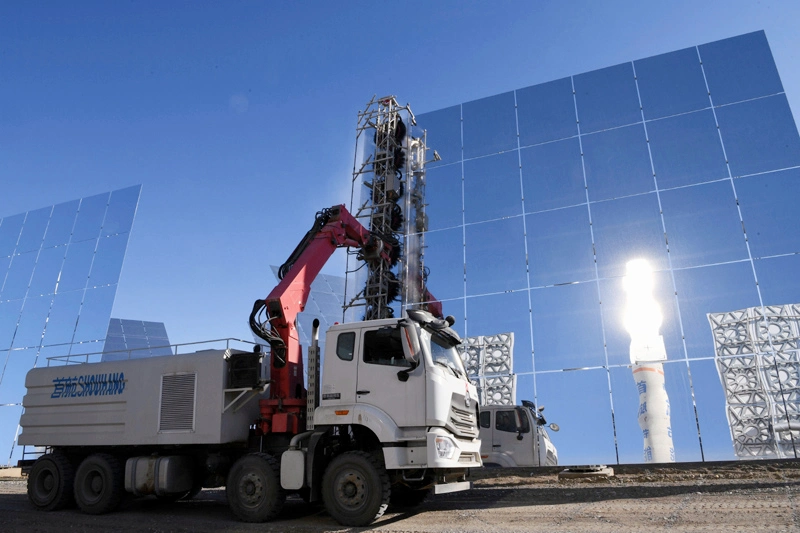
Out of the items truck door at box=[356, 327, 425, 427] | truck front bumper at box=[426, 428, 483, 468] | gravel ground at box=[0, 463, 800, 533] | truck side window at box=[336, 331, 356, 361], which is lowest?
gravel ground at box=[0, 463, 800, 533]

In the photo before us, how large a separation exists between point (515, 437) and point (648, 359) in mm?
3708

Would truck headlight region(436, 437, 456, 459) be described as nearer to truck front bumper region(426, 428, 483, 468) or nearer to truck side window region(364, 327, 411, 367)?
truck front bumper region(426, 428, 483, 468)

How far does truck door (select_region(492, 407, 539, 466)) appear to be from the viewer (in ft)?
41.1

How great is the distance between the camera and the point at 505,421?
41.6 ft

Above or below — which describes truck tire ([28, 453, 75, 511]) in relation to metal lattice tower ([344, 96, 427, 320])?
below

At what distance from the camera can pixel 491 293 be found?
1593 cm

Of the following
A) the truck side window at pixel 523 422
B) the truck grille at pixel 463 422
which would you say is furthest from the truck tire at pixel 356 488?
the truck side window at pixel 523 422

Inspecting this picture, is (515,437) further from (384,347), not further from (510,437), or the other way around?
(384,347)

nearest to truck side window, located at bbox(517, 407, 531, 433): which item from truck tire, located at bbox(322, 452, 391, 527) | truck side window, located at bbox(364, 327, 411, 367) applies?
truck side window, located at bbox(364, 327, 411, 367)

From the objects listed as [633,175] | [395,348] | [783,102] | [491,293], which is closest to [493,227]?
[491,293]

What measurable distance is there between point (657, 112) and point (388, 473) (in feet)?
42.7

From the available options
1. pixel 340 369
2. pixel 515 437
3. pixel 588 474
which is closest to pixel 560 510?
pixel 340 369

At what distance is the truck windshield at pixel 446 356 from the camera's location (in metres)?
7.31

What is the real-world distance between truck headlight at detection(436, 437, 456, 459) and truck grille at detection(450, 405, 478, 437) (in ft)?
0.72
